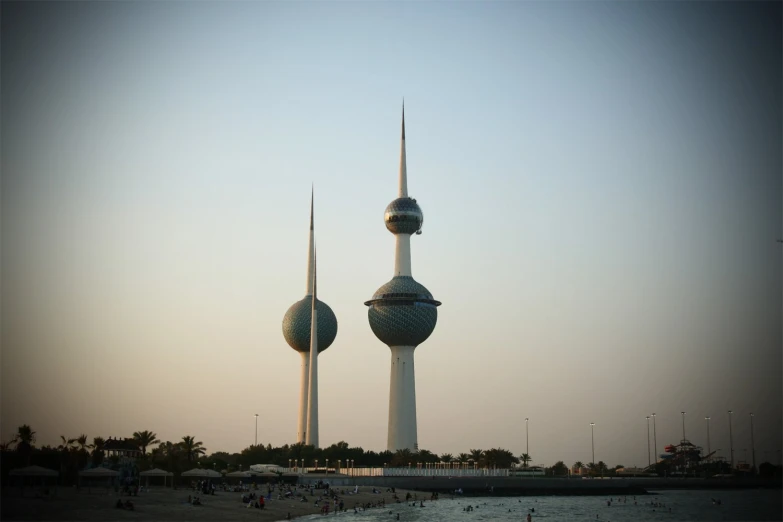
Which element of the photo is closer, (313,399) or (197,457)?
(197,457)

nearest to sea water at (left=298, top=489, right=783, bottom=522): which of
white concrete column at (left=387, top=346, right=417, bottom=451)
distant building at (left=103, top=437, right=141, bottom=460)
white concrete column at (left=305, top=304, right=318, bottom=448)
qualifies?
distant building at (left=103, top=437, right=141, bottom=460)

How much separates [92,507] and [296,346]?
407ft

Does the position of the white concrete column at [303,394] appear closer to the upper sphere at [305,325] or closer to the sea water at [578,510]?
the upper sphere at [305,325]

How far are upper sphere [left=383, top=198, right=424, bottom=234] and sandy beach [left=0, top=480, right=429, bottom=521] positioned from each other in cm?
9520

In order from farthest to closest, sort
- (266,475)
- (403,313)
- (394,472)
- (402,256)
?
(402,256)
(403,313)
(394,472)
(266,475)

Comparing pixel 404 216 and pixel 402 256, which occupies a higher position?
pixel 404 216

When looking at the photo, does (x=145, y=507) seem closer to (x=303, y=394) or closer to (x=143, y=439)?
(x=143, y=439)

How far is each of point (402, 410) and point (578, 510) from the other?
73.0m

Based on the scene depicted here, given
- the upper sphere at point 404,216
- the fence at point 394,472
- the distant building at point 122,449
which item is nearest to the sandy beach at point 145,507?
the distant building at point 122,449

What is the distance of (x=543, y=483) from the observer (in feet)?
461

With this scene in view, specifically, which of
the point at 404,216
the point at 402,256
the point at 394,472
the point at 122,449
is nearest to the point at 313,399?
the point at 394,472

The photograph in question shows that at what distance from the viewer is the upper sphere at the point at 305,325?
18088 cm

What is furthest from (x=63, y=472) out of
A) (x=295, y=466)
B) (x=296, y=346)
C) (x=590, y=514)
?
(x=296, y=346)

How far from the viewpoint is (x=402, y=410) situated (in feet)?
566
